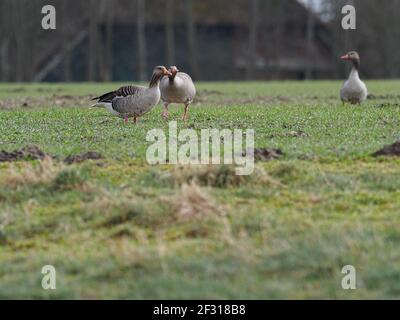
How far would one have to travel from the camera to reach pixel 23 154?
14664 millimetres

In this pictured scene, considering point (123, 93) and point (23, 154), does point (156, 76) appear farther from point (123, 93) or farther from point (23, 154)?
point (23, 154)

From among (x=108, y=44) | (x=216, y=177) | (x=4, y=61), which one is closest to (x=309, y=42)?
(x=108, y=44)

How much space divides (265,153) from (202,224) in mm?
3030

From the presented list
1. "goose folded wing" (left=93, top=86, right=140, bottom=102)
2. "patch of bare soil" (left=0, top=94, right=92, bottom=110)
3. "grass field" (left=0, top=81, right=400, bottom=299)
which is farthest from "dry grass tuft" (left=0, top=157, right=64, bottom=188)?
"patch of bare soil" (left=0, top=94, right=92, bottom=110)

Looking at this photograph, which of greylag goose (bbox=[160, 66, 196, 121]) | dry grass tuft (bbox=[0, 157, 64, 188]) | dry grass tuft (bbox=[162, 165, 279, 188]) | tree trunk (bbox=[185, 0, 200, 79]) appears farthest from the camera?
tree trunk (bbox=[185, 0, 200, 79])

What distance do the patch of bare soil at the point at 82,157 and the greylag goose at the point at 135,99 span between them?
11.9 ft

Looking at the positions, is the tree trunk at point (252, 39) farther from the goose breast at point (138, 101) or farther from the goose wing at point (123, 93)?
the goose breast at point (138, 101)

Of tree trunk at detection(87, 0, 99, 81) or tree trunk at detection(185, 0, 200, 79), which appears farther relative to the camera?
tree trunk at detection(185, 0, 200, 79)

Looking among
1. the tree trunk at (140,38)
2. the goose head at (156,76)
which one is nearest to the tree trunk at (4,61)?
the tree trunk at (140,38)

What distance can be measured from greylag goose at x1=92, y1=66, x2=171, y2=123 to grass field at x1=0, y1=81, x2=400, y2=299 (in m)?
2.18

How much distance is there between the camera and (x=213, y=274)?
10.2 metres

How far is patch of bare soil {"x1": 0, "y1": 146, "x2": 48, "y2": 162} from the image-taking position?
47.7 ft

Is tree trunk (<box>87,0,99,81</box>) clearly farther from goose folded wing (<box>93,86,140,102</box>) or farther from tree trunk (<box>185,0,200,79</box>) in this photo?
goose folded wing (<box>93,86,140,102</box>)
